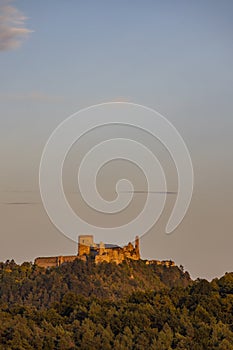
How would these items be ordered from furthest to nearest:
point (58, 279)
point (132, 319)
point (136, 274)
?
point (136, 274) < point (58, 279) < point (132, 319)

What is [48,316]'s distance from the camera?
50906 mm

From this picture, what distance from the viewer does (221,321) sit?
156ft

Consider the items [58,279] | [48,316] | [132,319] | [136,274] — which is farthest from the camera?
[136,274]

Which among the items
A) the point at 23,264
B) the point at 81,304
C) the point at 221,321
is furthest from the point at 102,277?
the point at 221,321

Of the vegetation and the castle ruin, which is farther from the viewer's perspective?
the castle ruin

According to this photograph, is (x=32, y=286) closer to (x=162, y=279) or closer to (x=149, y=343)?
(x=162, y=279)

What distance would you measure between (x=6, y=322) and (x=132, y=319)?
6903 mm

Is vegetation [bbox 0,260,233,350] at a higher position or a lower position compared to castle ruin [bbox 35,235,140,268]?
lower

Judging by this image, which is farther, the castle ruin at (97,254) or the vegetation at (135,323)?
the castle ruin at (97,254)

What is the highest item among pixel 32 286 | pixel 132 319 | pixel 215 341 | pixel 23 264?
pixel 23 264

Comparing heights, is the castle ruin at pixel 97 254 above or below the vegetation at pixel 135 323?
above

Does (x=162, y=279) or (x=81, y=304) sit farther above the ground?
(x=162, y=279)

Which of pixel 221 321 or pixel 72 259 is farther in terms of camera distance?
pixel 72 259

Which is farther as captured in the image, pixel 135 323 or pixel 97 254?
pixel 97 254
